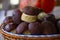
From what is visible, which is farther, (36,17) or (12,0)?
(12,0)

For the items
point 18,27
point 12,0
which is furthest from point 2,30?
point 12,0

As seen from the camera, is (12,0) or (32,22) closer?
(32,22)

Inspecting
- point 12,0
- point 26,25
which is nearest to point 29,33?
point 26,25

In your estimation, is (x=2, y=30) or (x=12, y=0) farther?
(x=12, y=0)

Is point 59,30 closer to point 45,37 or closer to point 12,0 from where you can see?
point 45,37

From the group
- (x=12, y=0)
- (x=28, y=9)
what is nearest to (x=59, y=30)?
(x=28, y=9)

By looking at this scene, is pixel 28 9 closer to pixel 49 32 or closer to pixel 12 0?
pixel 49 32

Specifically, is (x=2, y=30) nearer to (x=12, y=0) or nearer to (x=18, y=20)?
(x=18, y=20)
